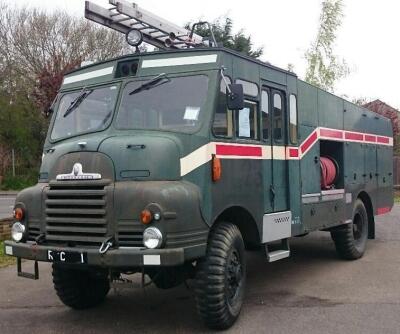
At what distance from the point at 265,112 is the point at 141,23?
7.08 feet

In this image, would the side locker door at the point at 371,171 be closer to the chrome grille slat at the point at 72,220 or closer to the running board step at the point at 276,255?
the running board step at the point at 276,255

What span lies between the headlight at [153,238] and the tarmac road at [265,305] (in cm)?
115

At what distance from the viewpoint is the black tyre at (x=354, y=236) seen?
379 inches

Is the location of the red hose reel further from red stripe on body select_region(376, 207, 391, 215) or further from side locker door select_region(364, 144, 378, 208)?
red stripe on body select_region(376, 207, 391, 215)

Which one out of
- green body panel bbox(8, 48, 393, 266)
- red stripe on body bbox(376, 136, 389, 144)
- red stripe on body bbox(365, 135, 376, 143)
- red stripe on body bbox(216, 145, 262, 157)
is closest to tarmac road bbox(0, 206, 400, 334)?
green body panel bbox(8, 48, 393, 266)

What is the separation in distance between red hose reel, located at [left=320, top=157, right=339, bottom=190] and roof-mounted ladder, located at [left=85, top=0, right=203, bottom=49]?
2.71 m

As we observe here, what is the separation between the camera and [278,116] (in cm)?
752

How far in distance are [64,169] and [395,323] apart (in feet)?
12.2

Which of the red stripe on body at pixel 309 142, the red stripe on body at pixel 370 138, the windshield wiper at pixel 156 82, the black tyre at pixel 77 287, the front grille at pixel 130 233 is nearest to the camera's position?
the front grille at pixel 130 233

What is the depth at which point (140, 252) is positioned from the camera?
524cm

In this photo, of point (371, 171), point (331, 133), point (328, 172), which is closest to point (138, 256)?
point (328, 172)

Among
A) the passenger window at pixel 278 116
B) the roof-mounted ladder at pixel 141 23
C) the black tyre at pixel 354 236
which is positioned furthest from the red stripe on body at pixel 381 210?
the roof-mounted ladder at pixel 141 23

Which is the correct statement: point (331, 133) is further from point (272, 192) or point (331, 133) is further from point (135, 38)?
point (135, 38)

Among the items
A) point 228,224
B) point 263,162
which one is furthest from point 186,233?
point 263,162
